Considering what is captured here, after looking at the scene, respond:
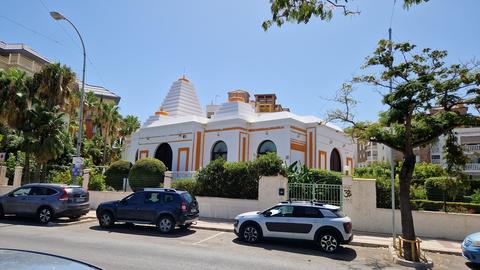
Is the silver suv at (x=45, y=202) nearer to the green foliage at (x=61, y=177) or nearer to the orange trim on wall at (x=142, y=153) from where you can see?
the green foliage at (x=61, y=177)

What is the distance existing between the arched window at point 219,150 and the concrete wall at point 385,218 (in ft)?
44.2

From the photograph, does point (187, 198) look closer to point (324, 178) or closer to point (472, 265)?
point (324, 178)

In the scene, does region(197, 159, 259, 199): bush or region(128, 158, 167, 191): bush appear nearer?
region(197, 159, 259, 199): bush

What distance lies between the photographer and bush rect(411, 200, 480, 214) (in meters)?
16.7

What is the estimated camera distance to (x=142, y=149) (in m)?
32.2

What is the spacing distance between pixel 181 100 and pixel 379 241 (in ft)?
83.9

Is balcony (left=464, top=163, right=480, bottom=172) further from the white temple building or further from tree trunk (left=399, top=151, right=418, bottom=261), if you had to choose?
tree trunk (left=399, top=151, right=418, bottom=261)

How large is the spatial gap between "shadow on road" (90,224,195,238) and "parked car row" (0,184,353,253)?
25 cm

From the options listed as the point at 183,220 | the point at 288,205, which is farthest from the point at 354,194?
the point at 183,220

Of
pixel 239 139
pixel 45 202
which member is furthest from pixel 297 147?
pixel 45 202

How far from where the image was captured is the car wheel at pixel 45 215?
15.0 m

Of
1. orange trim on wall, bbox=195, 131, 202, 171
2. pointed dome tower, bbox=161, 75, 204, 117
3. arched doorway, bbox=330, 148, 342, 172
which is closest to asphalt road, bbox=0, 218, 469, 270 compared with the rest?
orange trim on wall, bbox=195, 131, 202, 171

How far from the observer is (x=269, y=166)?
60.0ft

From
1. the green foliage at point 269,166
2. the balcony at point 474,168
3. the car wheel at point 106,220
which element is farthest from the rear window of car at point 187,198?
the balcony at point 474,168
